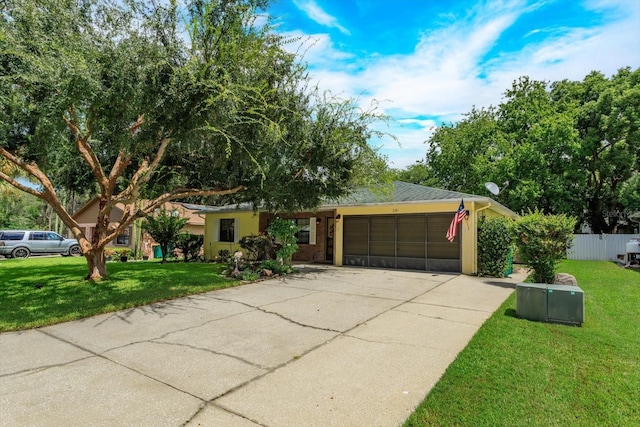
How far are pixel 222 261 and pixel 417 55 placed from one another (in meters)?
12.0

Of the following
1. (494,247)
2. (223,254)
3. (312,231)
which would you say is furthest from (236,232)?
(494,247)

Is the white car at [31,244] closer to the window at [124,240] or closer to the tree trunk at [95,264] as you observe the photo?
the window at [124,240]

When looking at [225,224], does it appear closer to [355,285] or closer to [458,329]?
[355,285]

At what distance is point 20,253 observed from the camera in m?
21.3

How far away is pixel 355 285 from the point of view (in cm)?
963

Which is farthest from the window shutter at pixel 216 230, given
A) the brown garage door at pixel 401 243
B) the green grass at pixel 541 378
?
the green grass at pixel 541 378

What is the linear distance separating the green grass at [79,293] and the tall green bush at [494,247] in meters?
8.15

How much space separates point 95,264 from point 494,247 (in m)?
12.2

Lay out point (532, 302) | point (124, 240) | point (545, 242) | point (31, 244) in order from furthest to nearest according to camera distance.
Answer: point (124, 240) < point (31, 244) < point (545, 242) < point (532, 302)

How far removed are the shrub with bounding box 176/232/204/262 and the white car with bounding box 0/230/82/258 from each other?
342 inches

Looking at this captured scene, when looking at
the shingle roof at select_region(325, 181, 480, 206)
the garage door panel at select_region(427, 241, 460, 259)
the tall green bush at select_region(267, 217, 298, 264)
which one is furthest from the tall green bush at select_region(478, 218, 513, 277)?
the tall green bush at select_region(267, 217, 298, 264)

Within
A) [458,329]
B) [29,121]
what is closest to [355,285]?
[458,329]

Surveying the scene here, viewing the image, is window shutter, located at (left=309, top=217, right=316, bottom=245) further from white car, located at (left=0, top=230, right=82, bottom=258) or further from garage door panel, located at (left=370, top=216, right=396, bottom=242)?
white car, located at (left=0, top=230, right=82, bottom=258)

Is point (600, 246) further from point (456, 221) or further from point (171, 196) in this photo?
point (171, 196)
